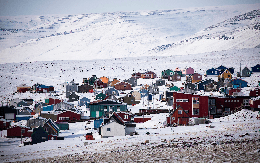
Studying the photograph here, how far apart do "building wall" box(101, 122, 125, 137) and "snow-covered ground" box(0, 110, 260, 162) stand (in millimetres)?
688

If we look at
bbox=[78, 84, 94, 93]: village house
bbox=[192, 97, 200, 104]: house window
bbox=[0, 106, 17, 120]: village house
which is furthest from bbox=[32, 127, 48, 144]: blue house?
bbox=[78, 84, 94, 93]: village house

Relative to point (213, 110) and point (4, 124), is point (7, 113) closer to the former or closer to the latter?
point (4, 124)

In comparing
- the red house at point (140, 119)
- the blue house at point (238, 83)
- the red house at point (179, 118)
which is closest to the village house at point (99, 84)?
the blue house at point (238, 83)

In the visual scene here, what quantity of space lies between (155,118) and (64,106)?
1220 cm

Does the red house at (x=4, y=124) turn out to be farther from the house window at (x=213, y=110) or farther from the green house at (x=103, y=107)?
the house window at (x=213, y=110)

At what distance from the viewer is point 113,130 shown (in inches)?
1019

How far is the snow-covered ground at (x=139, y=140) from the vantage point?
2125 cm

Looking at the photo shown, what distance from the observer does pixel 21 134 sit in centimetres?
2706

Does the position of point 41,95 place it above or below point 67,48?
below

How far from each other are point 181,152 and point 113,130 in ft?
25.4

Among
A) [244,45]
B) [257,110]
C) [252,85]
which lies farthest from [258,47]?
[257,110]

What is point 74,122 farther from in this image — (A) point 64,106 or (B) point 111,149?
(B) point 111,149

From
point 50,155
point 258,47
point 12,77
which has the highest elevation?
point 258,47

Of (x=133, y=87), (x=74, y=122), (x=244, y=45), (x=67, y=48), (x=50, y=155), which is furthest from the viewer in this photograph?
(x=67, y=48)
